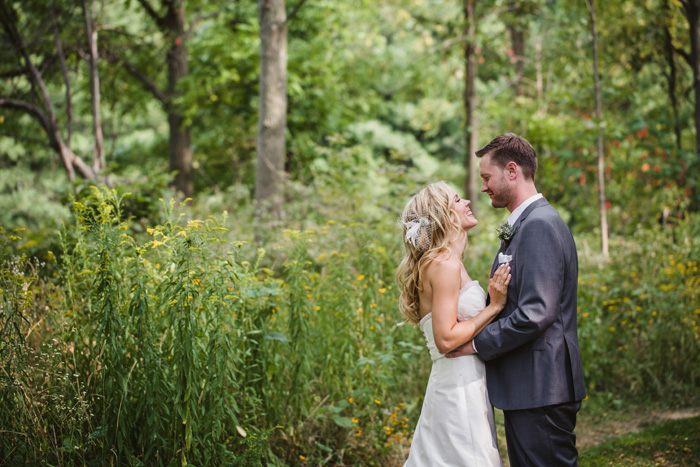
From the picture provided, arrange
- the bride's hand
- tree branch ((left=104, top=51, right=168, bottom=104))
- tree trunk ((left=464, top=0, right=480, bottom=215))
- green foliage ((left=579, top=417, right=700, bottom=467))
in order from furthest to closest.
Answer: tree branch ((left=104, top=51, right=168, bottom=104)) → tree trunk ((left=464, top=0, right=480, bottom=215)) → green foliage ((left=579, top=417, right=700, bottom=467)) → the bride's hand

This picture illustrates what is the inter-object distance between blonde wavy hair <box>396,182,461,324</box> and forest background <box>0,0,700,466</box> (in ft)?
1.13

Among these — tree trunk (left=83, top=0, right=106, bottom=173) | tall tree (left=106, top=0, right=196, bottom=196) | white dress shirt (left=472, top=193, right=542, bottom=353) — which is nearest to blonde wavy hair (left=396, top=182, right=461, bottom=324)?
white dress shirt (left=472, top=193, right=542, bottom=353)

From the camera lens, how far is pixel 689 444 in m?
3.81

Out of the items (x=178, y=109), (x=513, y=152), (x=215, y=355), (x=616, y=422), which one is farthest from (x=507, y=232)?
(x=178, y=109)

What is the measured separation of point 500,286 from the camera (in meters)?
2.51

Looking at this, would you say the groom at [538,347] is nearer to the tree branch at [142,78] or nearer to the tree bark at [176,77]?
the tree bark at [176,77]

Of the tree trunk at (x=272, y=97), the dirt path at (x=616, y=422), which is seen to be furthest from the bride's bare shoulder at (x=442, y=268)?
the tree trunk at (x=272, y=97)

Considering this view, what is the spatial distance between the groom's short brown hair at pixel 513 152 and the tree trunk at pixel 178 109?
10.6 meters

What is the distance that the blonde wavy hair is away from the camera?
271 centimetres

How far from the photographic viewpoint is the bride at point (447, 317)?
2.55m

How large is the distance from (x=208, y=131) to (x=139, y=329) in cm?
1350

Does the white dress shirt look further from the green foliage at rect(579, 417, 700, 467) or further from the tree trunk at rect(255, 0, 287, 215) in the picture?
the tree trunk at rect(255, 0, 287, 215)

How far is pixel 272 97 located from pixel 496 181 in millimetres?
6300

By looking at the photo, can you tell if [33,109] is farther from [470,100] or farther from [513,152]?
[513,152]
